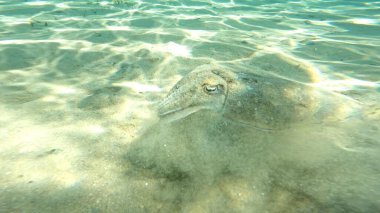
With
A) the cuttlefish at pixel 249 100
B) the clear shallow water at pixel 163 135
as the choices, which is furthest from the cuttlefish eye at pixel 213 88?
the clear shallow water at pixel 163 135

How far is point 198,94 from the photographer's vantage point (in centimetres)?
251

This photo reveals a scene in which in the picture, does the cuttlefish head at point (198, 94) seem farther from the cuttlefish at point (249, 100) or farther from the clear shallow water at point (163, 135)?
the clear shallow water at point (163, 135)

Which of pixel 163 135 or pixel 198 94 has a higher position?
pixel 198 94

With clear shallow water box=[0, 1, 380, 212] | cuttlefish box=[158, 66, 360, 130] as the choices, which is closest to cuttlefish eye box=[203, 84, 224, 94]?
cuttlefish box=[158, 66, 360, 130]

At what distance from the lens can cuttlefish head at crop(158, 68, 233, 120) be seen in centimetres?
244

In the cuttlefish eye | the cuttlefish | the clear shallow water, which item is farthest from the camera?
the cuttlefish eye

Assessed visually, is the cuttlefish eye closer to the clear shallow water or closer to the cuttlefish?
the cuttlefish

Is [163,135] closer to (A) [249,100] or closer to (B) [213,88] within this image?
(B) [213,88]

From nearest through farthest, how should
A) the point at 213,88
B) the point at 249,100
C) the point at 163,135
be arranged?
the point at 163,135 → the point at 249,100 → the point at 213,88

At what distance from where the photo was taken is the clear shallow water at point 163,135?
69.4 inches

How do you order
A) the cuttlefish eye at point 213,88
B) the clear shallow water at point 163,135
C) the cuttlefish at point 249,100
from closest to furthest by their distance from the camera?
the clear shallow water at point 163,135, the cuttlefish at point 249,100, the cuttlefish eye at point 213,88

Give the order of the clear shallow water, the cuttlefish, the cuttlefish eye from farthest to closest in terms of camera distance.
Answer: the cuttlefish eye < the cuttlefish < the clear shallow water

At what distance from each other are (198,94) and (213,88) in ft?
0.50

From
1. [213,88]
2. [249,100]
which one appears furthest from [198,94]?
[249,100]
